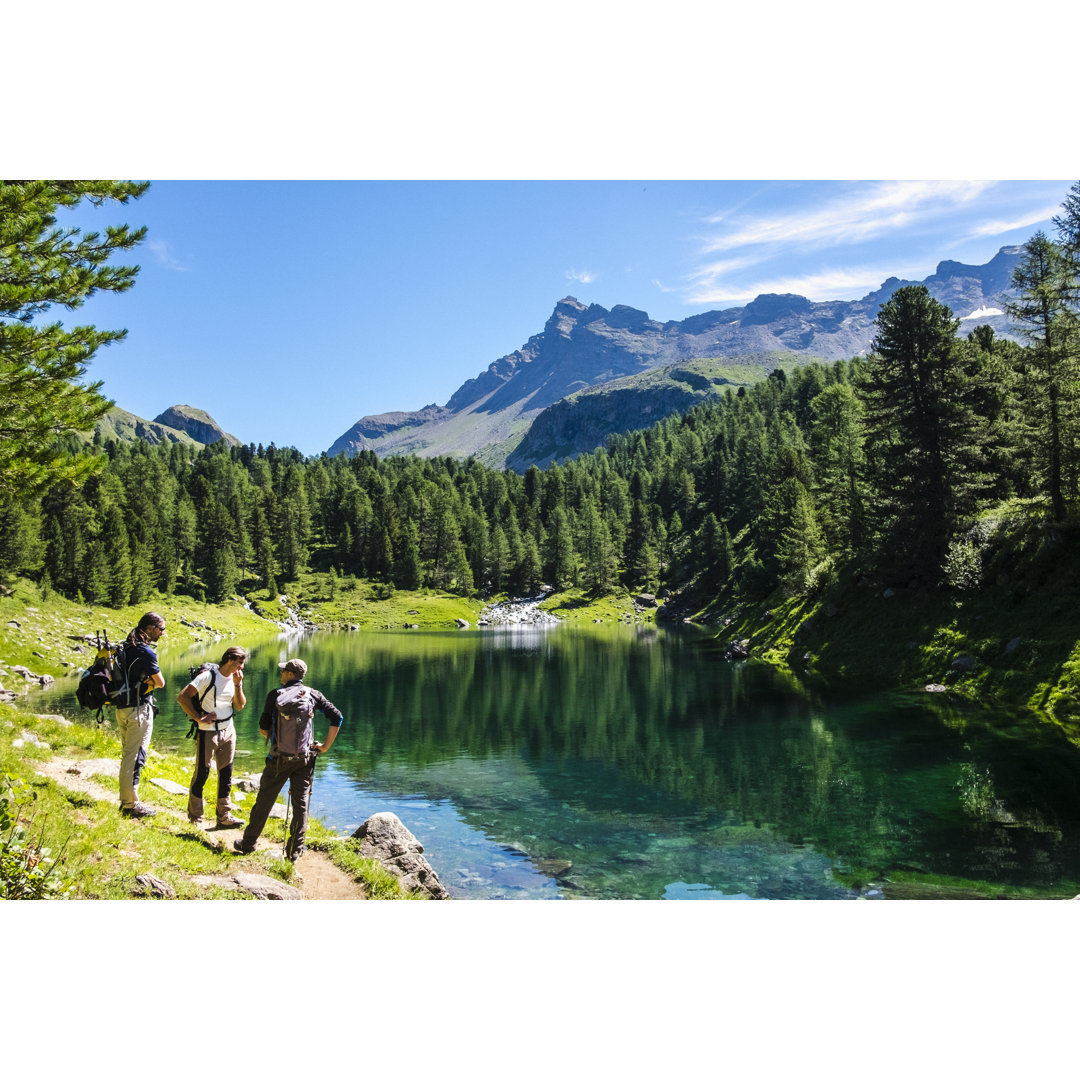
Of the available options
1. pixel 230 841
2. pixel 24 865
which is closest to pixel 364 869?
pixel 230 841

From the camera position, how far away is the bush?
Result: 912 cm

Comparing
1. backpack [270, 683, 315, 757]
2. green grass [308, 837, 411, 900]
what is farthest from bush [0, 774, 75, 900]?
green grass [308, 837, 411, 900]

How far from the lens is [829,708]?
35.0m

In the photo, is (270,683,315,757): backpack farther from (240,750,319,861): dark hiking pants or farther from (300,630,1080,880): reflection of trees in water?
(300,630,1080,880): reflection of trees in water

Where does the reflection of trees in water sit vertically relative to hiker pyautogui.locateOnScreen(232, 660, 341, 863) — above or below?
below

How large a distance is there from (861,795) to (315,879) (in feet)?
54.1

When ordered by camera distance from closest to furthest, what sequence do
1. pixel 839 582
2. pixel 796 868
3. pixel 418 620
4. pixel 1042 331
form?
pixel 796 868 < pixel 1042 331 < pixel 839 582 < pixel 418 620

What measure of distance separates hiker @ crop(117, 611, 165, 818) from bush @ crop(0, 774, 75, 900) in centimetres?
219

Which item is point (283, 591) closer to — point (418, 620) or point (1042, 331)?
point (418, 620)

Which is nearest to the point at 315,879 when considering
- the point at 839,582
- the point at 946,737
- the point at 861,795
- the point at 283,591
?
the point at 861,795

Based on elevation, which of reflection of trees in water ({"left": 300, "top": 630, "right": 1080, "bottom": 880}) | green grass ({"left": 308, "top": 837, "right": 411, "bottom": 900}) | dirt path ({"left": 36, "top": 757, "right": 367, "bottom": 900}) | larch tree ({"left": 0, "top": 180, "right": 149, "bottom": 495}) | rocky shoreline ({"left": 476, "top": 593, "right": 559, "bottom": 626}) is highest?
larch tree ({"left": 0, "top": 180, "right": 149, "bottom": 495})

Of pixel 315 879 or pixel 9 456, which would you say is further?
pixel 9 456

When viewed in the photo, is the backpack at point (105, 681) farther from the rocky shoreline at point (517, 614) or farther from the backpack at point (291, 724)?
the rocky shoreline at point (517, 614)

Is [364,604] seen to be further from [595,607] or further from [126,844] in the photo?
[126,844]
